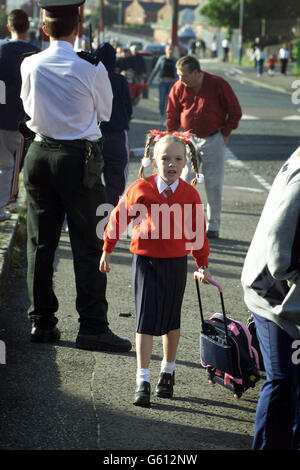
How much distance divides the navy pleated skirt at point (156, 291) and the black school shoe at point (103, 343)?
902mm

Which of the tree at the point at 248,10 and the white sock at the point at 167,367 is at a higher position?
the white sock at the point at 167,367

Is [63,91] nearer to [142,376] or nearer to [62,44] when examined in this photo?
[62,44]

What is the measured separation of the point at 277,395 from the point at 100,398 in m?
1.43

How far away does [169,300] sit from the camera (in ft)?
16.9

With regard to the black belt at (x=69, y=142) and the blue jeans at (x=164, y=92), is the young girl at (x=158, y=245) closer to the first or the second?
the black belt at (x=69, y=142)

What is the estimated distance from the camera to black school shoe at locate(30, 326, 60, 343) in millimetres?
6121

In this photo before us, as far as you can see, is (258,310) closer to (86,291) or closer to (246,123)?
(86,291)

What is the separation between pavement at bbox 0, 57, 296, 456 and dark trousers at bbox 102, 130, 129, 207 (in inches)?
76.1

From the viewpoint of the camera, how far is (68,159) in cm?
579

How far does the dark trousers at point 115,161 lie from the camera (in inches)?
358

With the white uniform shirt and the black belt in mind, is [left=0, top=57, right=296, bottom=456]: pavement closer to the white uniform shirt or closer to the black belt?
the black belt

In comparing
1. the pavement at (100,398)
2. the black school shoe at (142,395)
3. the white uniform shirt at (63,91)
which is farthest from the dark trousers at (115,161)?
the black school shoe at (142,395)

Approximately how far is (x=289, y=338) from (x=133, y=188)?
4.98ft

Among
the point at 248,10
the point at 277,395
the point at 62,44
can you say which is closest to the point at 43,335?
the point at 62,44
